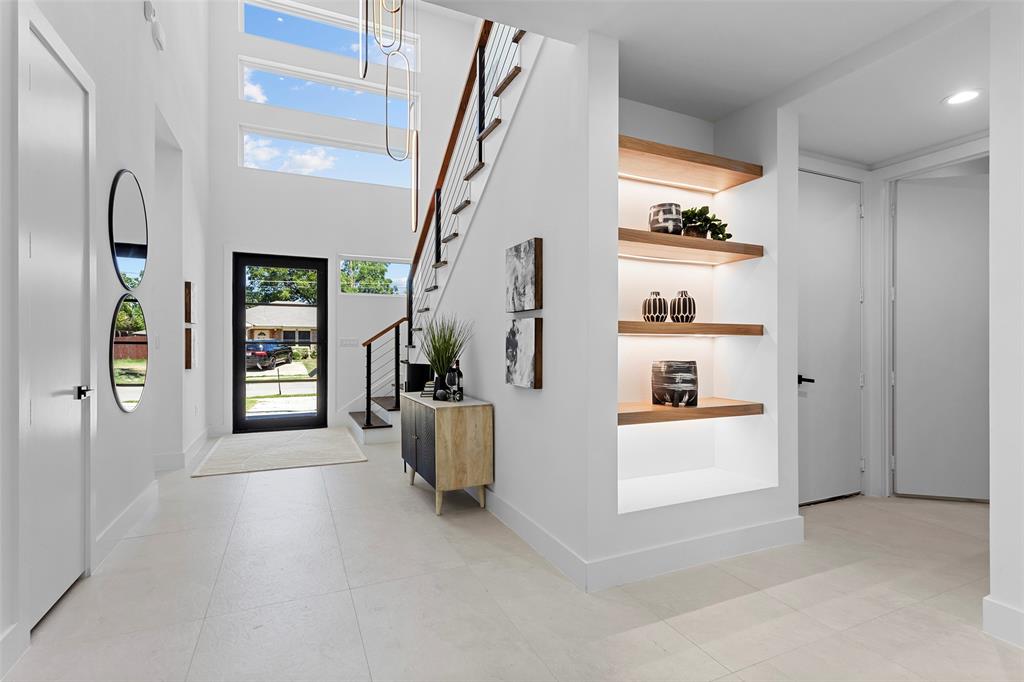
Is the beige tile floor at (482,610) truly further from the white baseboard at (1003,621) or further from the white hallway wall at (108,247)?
the white hallway wall at (108,247)

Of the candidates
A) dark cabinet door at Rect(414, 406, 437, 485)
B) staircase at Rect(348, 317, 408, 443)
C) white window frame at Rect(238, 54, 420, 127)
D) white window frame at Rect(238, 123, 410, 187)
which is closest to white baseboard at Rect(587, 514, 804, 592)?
dark cabinet door at Rect(414, 406, 437, 485)

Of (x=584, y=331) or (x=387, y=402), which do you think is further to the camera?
(x=387, y=402)

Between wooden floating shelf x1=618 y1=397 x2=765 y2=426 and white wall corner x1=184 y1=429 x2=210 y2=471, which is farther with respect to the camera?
white wall corner x1=184 y1=429 x2=210 y2=471

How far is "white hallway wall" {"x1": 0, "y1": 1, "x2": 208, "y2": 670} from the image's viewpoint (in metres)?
1.76

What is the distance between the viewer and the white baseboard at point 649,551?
2297 mm

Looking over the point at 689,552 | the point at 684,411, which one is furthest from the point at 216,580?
the point at 684,411

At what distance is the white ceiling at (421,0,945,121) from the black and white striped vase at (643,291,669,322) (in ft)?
3.80

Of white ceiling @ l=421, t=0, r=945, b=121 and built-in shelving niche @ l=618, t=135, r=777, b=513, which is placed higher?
white ceiling @ l=421, t=0, r=945, b=121

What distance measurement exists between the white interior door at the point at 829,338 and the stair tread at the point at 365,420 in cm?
404

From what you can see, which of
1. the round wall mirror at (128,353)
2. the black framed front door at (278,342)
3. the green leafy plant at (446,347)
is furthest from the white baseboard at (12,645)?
the black framed front door at (278,342)

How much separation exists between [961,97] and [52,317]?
4.50m

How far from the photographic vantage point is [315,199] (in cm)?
648

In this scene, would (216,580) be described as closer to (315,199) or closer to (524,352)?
(524,352)

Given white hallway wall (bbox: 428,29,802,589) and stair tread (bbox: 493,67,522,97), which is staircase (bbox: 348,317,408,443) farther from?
stair tread (bbox: 493,67,522,97)
